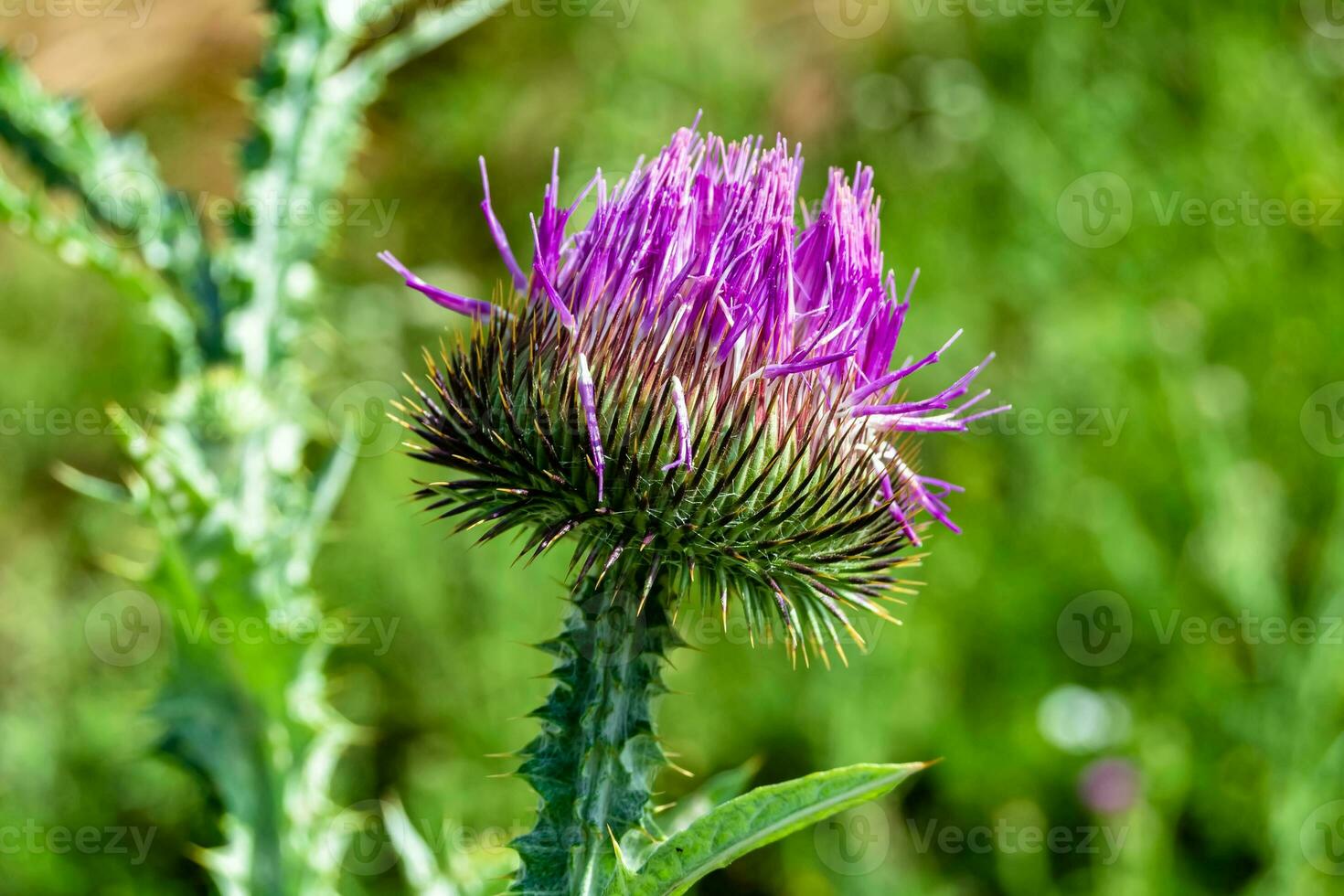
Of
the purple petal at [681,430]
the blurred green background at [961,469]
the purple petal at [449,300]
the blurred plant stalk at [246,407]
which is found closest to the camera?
the purple petal at [681,430]

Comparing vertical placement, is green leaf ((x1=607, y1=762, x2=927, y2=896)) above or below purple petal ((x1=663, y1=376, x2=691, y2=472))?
below

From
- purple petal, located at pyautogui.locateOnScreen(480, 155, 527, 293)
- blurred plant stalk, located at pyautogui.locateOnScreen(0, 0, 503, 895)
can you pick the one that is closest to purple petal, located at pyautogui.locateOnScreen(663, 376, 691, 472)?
purple petal, located at pyautogui.locateOnScreen(480, 155, 527, 293)

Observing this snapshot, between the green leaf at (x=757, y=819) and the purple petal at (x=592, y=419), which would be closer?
the green leaf at (x=757, y=819)

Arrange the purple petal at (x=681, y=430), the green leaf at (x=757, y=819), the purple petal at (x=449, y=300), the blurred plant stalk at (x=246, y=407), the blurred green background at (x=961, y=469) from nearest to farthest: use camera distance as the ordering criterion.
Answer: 1. the green leaf at (x=757, y=819)
2. the purple petal at (x=681, y=430)
3. the purple petal at (x=449, y=300)
4. the blurred plant stalk at (x=246, y=407)
5. the blurred green background at (x=961, y=469)

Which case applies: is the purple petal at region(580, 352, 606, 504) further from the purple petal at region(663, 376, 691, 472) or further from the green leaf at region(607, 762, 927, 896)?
the green leaf at region(607, 762, 927, 896)

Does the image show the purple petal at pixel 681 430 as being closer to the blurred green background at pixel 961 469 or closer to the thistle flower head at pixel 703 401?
the thistle flower head at pixel 703 401

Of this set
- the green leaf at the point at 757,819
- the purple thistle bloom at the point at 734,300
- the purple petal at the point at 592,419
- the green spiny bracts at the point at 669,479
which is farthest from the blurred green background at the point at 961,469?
A: the purple thistle bloom at the point at 734,300
